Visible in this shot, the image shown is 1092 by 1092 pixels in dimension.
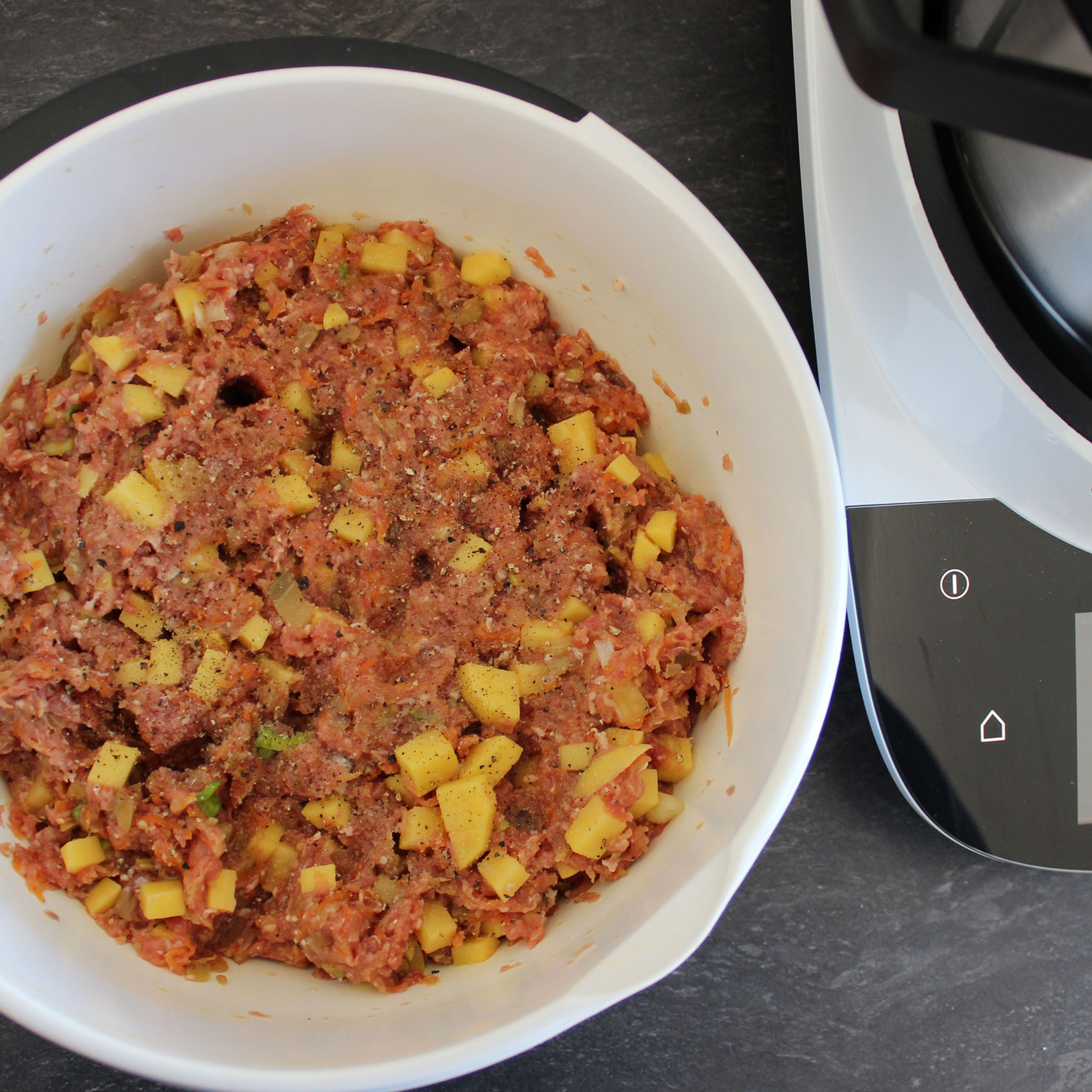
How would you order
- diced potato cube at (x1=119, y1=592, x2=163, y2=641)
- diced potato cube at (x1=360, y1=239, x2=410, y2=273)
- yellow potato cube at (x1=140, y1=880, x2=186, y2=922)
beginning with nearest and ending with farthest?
yellow potato cube at (x1=140, y1=880, x2=186, y2=922) < diced potato cube at (x1=119, y1=592, x2=163, y2=641) < diced potato cube at (x1=360, y1=239, x2=410, y2=273)

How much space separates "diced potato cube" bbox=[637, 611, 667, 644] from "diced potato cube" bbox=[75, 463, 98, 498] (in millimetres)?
930

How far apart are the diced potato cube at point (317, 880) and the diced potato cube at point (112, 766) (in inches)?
12.8

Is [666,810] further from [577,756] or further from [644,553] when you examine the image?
[644,553]

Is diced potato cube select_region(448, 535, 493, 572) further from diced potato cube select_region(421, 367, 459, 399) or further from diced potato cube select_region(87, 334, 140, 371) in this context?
diced potato cube select_region(87, 334, 140, 371)

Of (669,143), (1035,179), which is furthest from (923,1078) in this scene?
(669,143)

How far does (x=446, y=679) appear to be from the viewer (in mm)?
1474

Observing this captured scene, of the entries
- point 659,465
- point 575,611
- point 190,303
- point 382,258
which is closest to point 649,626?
point 575,611

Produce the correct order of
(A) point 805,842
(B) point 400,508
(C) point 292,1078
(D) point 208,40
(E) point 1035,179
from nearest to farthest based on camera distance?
(E) point 1035,179
(C) point 292,1078
(B) point 400,508
(D) point 208,40
(A) point 805,842

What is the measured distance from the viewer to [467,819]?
1.39 metres

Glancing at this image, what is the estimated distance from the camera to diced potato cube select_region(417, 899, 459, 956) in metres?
1.42

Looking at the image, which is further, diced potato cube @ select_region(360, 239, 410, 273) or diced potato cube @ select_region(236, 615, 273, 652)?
diced potato cube @ select_region(360, 239, 410, 273)

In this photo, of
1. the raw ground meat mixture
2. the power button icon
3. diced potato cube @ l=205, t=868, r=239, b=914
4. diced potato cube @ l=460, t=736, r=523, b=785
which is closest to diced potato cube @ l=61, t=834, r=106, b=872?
the raw ground meat mixture

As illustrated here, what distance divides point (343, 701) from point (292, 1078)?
1.74ft

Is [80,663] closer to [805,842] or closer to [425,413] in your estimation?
[425,413]
